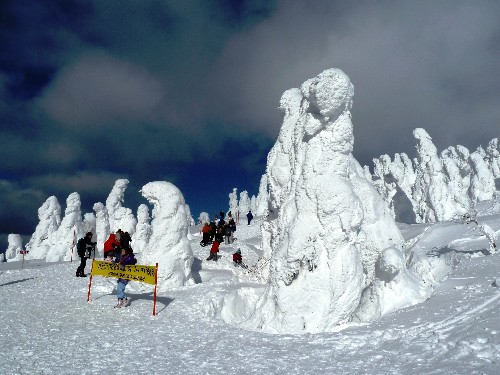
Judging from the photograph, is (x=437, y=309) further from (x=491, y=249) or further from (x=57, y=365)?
(x=57, y=365)

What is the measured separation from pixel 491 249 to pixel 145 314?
1128 centimetres

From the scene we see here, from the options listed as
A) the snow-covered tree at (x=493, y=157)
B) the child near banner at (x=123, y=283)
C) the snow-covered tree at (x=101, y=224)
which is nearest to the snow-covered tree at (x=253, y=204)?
the snow-covered tree at (x=493, y=157)

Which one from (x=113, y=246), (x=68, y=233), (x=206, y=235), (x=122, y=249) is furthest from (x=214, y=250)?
(x=68, y=233)

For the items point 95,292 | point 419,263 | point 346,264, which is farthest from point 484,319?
point 95,292

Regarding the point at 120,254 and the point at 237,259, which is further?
the point at 237,259

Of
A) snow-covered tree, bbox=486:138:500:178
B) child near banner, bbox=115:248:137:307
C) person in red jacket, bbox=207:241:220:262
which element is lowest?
child near banner, bbox=115:248:137:307

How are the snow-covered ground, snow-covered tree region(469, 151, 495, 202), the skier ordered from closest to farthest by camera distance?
the snow-covered ground < the skier < snow-covered tree region(469, 151, 495, 202)

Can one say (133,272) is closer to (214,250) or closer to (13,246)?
(214,250)

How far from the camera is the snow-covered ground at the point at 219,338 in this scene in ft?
19.6

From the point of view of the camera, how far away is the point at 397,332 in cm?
730

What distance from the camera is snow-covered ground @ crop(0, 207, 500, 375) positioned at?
19.6ft

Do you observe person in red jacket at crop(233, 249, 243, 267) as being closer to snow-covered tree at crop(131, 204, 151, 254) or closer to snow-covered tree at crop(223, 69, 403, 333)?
snow-covered tree at crop(223, 69, 403, 333)

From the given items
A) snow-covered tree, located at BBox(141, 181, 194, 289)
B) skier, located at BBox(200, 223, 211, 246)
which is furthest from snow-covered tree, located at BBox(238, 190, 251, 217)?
snow-covered tree, located at BBox(141, 181, 194, 289)

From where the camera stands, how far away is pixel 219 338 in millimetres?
7984
